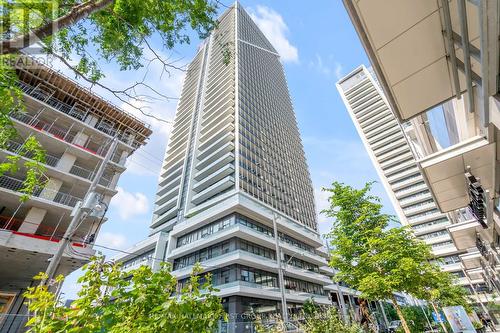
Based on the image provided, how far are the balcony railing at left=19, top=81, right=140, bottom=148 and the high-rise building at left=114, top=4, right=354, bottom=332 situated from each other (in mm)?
12245

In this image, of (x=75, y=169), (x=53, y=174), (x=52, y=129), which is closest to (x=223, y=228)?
(x=75, y=169)

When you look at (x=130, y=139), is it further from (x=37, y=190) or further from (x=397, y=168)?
(x=397, y=168)

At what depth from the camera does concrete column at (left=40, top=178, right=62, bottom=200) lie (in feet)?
50.1

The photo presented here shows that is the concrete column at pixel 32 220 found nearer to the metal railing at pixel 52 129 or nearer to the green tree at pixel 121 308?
the metal railing at pixel 52 129

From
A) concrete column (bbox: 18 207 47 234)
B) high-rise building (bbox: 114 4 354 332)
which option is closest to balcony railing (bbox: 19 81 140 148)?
concrete column (bbox: 18 207 47 234)

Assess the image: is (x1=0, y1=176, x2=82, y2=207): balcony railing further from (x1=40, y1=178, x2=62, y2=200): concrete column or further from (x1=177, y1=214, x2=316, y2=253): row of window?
(x1=177, y1=214, x2=316, y2=253): row of window

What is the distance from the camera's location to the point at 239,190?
1283 inches

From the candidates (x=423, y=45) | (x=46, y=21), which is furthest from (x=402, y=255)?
(x=46, y=21)

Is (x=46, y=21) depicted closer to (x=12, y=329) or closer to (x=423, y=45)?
(x=423, y=45)

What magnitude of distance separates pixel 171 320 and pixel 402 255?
12832 mm

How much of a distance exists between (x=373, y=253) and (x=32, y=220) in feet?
71.8

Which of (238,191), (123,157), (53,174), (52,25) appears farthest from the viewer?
(238,191)

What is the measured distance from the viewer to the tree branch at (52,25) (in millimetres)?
3572

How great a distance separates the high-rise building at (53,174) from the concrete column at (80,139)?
0.07 m
